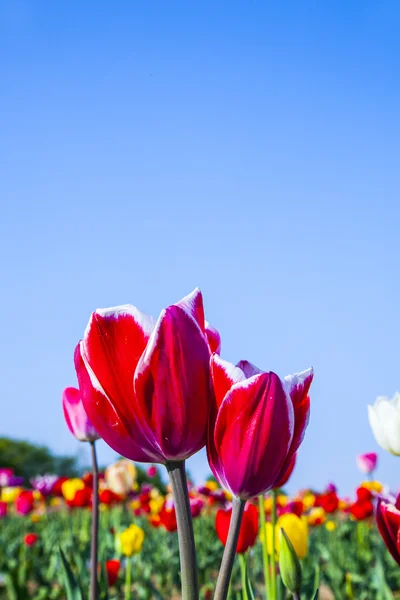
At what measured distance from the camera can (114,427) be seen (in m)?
0.86

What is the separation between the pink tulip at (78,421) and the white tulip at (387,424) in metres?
0.75

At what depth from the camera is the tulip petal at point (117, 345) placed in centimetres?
86

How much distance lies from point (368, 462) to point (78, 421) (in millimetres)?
4729

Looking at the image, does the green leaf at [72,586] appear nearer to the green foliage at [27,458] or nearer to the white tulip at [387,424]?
the white tulip at [387,424]

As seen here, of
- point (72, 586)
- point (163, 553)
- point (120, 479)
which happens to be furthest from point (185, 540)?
point (163, 553)

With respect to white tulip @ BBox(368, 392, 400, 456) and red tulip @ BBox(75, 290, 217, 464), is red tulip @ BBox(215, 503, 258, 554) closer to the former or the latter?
white tulip @ BBox(368, 392, 400, 456)

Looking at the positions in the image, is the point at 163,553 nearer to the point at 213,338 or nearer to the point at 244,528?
the point at 244,528

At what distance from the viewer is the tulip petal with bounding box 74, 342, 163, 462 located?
850mm

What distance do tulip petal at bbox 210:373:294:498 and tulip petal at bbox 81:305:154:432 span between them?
122 millimetres

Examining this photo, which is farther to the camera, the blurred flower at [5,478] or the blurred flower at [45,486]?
the blurred flower at [5,478]

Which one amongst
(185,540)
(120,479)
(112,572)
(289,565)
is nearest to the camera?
(185,540)

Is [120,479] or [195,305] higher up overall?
[120,479]

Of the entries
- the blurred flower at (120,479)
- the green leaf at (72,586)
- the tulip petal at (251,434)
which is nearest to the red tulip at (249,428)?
the tulip petal at (251,434)

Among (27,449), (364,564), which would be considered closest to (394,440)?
(364,564)
